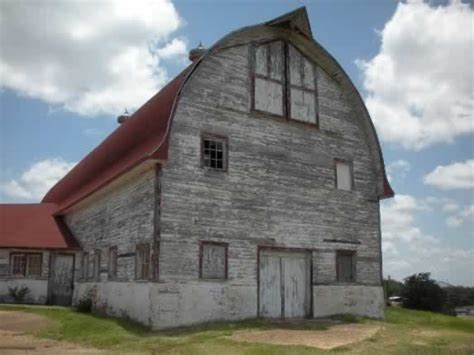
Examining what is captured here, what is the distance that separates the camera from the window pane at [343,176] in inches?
795

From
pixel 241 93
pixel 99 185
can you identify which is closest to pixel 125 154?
pixel 99 185

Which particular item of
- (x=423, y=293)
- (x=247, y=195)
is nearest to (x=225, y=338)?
(x=247, y=195)

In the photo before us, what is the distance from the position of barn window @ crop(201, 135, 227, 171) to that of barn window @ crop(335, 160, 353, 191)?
15.7 ft

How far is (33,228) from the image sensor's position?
25938mm

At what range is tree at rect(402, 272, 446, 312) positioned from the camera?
29047 mm

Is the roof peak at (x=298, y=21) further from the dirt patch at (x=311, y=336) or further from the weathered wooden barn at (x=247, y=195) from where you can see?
the dirt patch at (x=311, y=336)

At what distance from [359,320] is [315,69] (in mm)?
8885

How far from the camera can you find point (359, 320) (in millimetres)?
18312

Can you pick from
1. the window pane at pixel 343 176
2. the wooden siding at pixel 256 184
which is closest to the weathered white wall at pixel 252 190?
the wooden siding at pixel 256 184

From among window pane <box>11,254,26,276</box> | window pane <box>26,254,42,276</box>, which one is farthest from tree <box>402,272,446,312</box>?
window pane <box>11,254,26,276</box>

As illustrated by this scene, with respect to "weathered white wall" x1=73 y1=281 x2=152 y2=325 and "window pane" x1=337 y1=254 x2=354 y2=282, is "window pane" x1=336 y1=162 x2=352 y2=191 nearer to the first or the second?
"window pane" x1=337 y1=254 x2=354 y2=282

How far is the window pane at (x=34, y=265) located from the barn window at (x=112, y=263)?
634 cm

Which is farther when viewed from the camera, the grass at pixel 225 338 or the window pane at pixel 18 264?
the window pane at pixel 18 264

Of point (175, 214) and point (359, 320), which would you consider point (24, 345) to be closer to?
point (175, 214)
